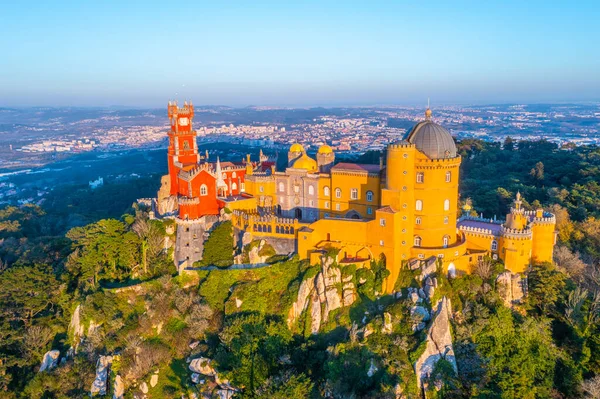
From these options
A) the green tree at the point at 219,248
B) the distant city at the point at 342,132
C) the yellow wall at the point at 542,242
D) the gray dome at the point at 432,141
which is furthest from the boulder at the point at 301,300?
the distant city at the point at 342,132

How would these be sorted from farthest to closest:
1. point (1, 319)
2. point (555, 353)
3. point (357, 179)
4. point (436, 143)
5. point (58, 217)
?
point (58, 217) → point (1, 319) → point (357, 179) → point (436, 143) → point (555, 353)

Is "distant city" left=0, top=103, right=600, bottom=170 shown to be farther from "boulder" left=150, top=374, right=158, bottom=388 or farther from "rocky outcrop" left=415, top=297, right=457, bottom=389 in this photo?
"boulder" left=150, top=374, right=158, bottom=388

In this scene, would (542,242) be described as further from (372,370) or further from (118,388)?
(118,388)

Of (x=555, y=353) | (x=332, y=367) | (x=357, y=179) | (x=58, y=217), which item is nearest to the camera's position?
(x=332, y=367)

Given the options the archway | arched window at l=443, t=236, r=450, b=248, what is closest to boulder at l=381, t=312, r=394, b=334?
the archway

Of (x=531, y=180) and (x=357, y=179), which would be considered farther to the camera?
(x=531, y=180)

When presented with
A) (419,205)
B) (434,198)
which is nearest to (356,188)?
(419,205)

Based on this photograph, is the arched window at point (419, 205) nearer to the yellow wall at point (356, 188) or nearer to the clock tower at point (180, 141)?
the yellow wall at point (356, 188)

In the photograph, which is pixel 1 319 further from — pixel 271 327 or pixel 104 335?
pixel 271 327

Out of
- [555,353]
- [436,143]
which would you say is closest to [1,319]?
[436,143]
